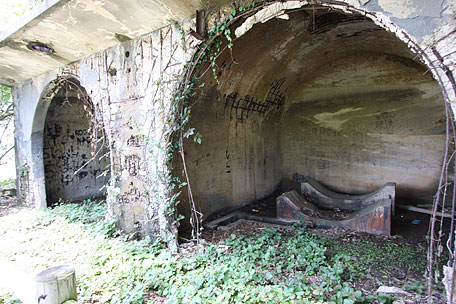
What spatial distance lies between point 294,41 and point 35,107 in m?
6.25

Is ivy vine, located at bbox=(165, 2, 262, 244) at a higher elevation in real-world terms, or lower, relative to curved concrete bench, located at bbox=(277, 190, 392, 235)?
higher

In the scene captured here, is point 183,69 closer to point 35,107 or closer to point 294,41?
point 294,41

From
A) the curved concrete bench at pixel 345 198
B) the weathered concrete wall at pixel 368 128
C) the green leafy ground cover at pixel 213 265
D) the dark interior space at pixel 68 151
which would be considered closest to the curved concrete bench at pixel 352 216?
the green leafy ground cover at pixel 213 265

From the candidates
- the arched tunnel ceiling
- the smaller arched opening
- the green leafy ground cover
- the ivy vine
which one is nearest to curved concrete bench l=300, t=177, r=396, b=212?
the green leafy ground cover

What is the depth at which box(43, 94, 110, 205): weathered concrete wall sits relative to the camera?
7102mm

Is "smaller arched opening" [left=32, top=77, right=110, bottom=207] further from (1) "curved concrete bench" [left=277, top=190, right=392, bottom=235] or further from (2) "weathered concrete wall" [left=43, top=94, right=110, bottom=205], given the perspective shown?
(1) "curved concrete bench" [left=277, top=190, right=392, bottom=235]

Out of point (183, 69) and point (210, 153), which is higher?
point (183, 69)

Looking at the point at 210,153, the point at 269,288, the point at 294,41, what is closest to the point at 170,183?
the point at 210,153

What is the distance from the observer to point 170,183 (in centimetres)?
406

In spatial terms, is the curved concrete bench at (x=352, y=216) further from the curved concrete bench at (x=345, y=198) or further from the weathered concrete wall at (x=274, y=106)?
the weathered concrete wall at (x=274, y=106)

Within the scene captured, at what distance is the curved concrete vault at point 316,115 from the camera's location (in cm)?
479

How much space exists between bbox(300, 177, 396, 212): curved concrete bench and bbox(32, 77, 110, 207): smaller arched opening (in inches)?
211

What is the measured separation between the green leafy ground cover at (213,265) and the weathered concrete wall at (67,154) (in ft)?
8.30

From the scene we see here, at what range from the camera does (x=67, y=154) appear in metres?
7.45
